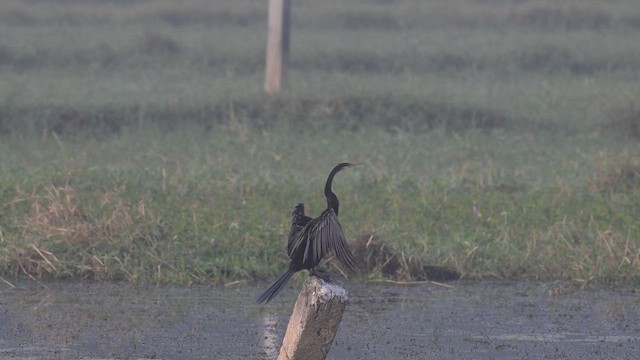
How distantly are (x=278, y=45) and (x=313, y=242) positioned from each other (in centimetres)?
896

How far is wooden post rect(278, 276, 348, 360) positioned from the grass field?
2.79 meters

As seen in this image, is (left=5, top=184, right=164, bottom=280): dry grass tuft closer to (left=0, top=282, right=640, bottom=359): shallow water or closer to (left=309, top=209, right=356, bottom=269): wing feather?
(left=0, top=282, right=640, bottom=359): shallow water

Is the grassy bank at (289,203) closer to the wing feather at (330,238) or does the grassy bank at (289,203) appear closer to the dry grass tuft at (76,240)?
the dry grass tuft at (76,240)

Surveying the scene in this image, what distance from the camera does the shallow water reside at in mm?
6520

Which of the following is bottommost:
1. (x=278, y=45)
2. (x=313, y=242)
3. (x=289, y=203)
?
(x=289, y=203)

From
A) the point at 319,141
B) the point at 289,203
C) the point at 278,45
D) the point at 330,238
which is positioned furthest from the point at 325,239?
the point at 278,45

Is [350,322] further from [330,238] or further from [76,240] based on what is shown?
[76,240]

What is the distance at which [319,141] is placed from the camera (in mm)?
12195

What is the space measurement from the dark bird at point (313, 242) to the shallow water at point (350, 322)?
91 centimetres

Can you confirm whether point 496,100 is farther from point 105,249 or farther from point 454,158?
point 105,249

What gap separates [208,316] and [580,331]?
6.59ft

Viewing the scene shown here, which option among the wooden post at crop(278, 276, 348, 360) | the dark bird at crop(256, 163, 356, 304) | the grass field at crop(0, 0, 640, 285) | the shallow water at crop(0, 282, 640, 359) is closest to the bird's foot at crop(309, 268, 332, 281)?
the dark bird at crop(256, 163, 356, 304)

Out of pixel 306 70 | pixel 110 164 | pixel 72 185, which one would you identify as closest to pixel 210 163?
pixel 110 164

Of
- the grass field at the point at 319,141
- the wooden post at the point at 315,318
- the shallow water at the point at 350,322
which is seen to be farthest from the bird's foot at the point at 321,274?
the grass field at the point at 319,141
